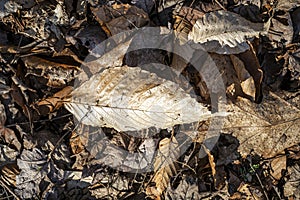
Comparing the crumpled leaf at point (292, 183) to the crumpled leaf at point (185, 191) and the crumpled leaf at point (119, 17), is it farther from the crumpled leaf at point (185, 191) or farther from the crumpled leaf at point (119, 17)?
the crumpled leaf at point (119, 17)

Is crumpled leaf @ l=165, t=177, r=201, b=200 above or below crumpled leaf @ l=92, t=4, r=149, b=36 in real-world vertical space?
below

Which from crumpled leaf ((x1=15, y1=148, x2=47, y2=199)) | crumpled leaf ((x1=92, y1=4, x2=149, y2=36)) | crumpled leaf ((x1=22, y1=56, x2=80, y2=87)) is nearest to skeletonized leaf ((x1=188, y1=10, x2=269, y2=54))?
crumpled leaf ((x1=92, y1=4, x2=149, y2=36))

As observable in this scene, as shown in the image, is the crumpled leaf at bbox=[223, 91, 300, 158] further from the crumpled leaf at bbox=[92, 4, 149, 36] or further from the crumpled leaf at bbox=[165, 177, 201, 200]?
the crumpled leaf at bbox=[92, 4, 149, 36]

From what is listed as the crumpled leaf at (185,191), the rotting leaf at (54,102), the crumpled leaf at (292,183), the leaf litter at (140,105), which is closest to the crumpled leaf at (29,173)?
the leaf litter at (140,105)

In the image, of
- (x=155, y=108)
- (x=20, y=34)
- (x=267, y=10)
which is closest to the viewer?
(x=155, y=108)

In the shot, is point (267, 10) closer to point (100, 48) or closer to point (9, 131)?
point (100, 48)

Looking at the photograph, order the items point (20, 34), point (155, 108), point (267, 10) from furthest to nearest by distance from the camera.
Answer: point (267, 10) → point (20, 34) → point (155, 108)

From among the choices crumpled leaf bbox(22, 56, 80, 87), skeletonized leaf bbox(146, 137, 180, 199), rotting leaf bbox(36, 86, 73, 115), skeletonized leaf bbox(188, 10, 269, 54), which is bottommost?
skeletonized leaf bbox(146, 137, 180, 199)

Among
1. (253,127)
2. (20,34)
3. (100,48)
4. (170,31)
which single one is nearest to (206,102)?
(253,127)
